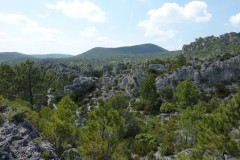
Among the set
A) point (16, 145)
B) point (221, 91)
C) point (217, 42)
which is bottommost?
point (221, 91)

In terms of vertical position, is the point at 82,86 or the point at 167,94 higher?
the point at 167,94

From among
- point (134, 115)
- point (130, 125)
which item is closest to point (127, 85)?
point (134, 115)

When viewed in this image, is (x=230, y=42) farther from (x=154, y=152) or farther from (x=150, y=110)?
(x=154, y=152)

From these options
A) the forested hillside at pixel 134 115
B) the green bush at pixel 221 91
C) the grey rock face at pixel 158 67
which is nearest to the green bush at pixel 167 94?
the forested hillside at pixel 134 115

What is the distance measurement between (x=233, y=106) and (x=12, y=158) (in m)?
15.7

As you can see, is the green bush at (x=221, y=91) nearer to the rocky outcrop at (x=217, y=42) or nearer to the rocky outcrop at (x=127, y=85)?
the rocky outcrop at (x=127, y=85)

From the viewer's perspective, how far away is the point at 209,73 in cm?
4641

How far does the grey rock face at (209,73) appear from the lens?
4519cm

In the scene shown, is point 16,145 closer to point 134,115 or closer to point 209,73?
point 134,115

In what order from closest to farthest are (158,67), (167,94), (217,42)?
(167,94)
(158,67)
(217,42)

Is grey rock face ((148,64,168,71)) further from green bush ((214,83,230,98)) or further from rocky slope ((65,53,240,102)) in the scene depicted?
green bush ((214,83,230,98))

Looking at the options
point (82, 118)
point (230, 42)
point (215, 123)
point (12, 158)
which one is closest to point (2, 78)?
point (82, 118)

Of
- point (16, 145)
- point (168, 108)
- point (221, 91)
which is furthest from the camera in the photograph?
point (221, 91)

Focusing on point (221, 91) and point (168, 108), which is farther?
point (221, 91)
